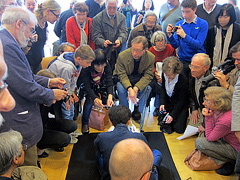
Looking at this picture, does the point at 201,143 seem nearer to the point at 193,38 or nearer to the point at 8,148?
the point at 193,38

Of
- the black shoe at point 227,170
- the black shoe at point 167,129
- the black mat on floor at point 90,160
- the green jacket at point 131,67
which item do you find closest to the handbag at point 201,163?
the black shoe at point 227,170

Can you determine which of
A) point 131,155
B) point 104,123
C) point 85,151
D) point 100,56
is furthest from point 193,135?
point 131,155

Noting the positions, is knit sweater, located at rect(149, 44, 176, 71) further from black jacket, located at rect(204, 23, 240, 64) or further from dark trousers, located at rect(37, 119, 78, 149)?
dark trousers, located at rect(37, 119, 78, 149)

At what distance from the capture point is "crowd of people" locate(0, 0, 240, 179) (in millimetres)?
1666

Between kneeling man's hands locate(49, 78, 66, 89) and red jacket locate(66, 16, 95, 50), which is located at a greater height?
red jacket locate(66, 16, 95, 50)

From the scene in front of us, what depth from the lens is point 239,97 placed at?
1.72 metres

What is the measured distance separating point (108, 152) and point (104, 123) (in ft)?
4.40

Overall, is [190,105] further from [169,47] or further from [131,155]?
[131,155]

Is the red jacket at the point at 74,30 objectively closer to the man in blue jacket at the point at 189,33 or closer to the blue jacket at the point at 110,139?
the man in blue jacket at the point at 189,33

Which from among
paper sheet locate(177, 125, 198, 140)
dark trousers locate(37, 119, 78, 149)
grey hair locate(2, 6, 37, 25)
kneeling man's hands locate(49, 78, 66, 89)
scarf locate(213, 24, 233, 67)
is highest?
grey hair locate(2, 6, 37, 25)

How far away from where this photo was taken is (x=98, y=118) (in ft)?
10.1

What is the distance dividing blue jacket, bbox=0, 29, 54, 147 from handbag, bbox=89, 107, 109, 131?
48.1 inches

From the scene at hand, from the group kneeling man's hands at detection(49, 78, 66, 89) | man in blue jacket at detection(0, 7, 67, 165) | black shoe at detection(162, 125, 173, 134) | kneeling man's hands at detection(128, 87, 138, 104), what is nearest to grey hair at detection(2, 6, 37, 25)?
man in blue jacket at detection(0, 7, 67, 165)

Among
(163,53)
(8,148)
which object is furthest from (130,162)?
(163,53)
